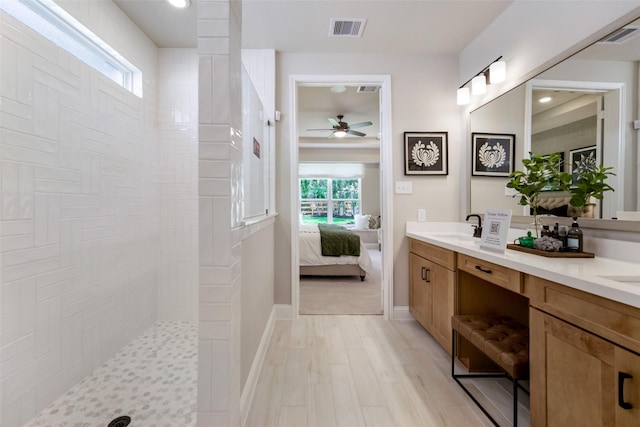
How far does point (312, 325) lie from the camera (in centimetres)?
252

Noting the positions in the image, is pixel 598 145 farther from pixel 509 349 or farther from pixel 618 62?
pixel 509 349

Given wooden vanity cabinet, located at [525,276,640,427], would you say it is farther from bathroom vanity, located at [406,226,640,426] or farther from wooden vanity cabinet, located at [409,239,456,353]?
wooden vanity cabinet, located at [409,239,456,353]

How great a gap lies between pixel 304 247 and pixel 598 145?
3202 millimetres

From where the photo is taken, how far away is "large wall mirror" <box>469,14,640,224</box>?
4.25 feet

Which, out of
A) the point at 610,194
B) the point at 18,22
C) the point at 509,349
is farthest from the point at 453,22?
the point at 18,22

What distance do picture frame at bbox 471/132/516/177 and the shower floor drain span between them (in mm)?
2894

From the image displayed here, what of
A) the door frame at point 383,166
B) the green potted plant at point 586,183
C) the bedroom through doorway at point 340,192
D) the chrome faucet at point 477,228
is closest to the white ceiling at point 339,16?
the door frame at point 383,166

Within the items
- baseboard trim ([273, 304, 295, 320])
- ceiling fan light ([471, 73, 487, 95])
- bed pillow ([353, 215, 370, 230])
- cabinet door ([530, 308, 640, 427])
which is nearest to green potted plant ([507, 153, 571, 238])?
cabinet door ([530, 308, 640, 427])

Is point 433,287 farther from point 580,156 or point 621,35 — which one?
point 621,35

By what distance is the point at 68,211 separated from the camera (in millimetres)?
1640

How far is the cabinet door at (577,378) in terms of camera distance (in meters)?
0.82

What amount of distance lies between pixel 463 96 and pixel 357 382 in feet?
8.28

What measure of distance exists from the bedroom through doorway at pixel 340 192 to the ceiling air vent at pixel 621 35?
1642 mm

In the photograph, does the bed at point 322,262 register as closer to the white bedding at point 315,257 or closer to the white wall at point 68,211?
the white bedding at point 315,257
